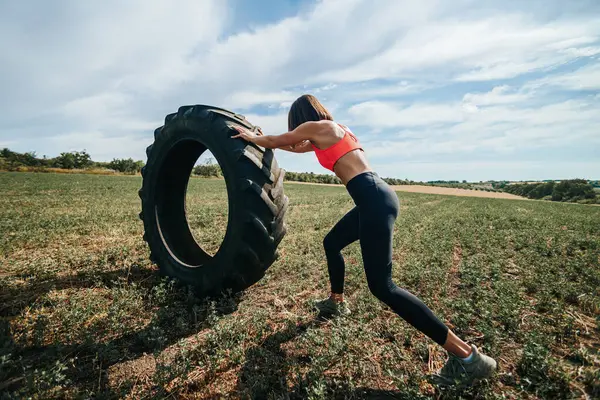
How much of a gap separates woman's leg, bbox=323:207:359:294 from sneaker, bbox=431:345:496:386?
134cm

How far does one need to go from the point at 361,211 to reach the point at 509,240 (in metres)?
7.56

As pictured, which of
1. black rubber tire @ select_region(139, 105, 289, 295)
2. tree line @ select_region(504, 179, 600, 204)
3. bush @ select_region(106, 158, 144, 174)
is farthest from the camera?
tree line @ select_region(504, 179, 600, 204)

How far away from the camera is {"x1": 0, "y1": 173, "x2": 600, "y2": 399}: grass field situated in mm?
2244

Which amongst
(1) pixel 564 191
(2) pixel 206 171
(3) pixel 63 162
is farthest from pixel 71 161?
(1) pixel 564 191

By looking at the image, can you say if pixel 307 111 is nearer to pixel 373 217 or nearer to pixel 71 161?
pixel 373 217

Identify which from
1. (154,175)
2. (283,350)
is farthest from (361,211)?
(154,175)

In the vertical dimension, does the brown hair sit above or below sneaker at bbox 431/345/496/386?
above

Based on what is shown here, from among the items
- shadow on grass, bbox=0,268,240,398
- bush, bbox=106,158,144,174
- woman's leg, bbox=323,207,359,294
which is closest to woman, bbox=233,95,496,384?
woman's leg, bbox=323,207,359,294

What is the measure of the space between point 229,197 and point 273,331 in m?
1.51

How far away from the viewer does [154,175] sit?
4.34m

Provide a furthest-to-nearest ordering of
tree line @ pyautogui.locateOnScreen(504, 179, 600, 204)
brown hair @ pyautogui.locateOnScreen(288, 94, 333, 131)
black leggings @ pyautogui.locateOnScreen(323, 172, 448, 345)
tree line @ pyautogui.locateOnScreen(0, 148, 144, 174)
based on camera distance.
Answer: tree line @ pyautogui.locateOnScreen(504, 179, 600, 204)
tree line @ pyautogui.locateOnScreen(0, 148, 144, 174)
brown hair @ pyautogui.locateOnScreen(288, 94, 333, 131)
black leggings @ pyautogui.locateOnScreen(323, 172, 448, 345)

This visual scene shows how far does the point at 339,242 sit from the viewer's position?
3447mm

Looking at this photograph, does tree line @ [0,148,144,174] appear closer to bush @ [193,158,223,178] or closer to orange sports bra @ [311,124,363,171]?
bush @ [193,158,223,178]

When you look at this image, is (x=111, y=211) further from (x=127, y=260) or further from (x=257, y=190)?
(x=257, y=190)
